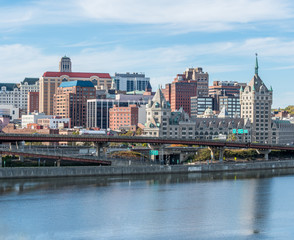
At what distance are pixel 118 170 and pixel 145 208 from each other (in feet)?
162

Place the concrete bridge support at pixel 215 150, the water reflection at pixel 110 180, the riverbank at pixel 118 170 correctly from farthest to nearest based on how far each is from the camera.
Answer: the concrete bridge support at pixel 215 150, the riverbank at pixel 118 170, the water reflection at pixel 110 180

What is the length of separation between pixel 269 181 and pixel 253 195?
24469 mm

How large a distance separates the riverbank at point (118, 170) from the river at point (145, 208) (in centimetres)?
404

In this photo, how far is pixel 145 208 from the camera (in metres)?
104

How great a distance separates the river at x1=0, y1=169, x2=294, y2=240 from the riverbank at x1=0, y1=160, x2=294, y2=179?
4.04 m

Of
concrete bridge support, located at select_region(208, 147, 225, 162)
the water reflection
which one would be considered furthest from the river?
concrete bridge support, located at select_region(208, 147, 225, 162)

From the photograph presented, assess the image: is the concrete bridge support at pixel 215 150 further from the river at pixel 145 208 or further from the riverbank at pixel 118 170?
the river at pixel 145 208

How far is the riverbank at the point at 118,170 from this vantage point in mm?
139875

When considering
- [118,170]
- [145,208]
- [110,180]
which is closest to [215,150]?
[118,170]

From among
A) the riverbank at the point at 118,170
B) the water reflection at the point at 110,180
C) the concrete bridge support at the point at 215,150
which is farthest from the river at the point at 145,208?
the concrete bridge support at the point at 215,150

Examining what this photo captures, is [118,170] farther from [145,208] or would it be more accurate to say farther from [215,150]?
[145,208]

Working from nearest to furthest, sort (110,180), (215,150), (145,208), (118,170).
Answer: (145,208) < (110,180) < (118,170) < (215,150)

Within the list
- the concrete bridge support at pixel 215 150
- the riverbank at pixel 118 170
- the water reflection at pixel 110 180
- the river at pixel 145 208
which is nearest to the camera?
the river at pixel 145 208

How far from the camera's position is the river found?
8662 cm
